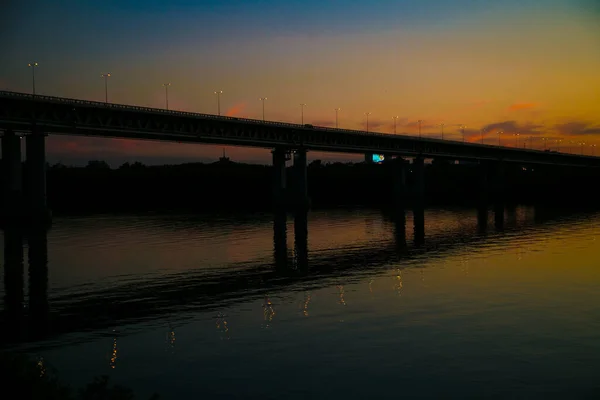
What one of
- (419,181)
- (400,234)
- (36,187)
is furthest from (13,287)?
(419,181)

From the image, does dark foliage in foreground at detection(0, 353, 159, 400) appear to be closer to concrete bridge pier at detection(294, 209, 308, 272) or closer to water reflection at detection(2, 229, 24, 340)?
water reflection at detection(2, 229, 24, 340)

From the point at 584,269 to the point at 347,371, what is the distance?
26657 mm

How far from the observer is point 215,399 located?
1755 cm

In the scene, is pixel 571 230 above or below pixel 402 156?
below

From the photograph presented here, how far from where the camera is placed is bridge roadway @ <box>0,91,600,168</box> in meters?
88.3

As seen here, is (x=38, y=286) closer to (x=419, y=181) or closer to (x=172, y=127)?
(x=172, y=127)

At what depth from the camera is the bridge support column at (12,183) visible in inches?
3391

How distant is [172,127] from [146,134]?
21.1ft

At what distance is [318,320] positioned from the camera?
2669 cm

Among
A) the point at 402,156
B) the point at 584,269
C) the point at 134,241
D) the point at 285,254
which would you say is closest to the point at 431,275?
the point at 584,269

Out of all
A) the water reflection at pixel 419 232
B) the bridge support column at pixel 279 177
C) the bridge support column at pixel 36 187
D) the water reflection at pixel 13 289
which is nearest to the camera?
the water reflection at pixel 13 289

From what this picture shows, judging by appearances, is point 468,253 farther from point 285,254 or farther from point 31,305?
point 31,305

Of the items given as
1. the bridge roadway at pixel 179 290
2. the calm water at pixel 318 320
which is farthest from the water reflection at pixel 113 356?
the bridge roadway at pixel 179 290

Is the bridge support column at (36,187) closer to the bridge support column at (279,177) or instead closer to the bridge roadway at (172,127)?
the bridge roadway at (172,127)
